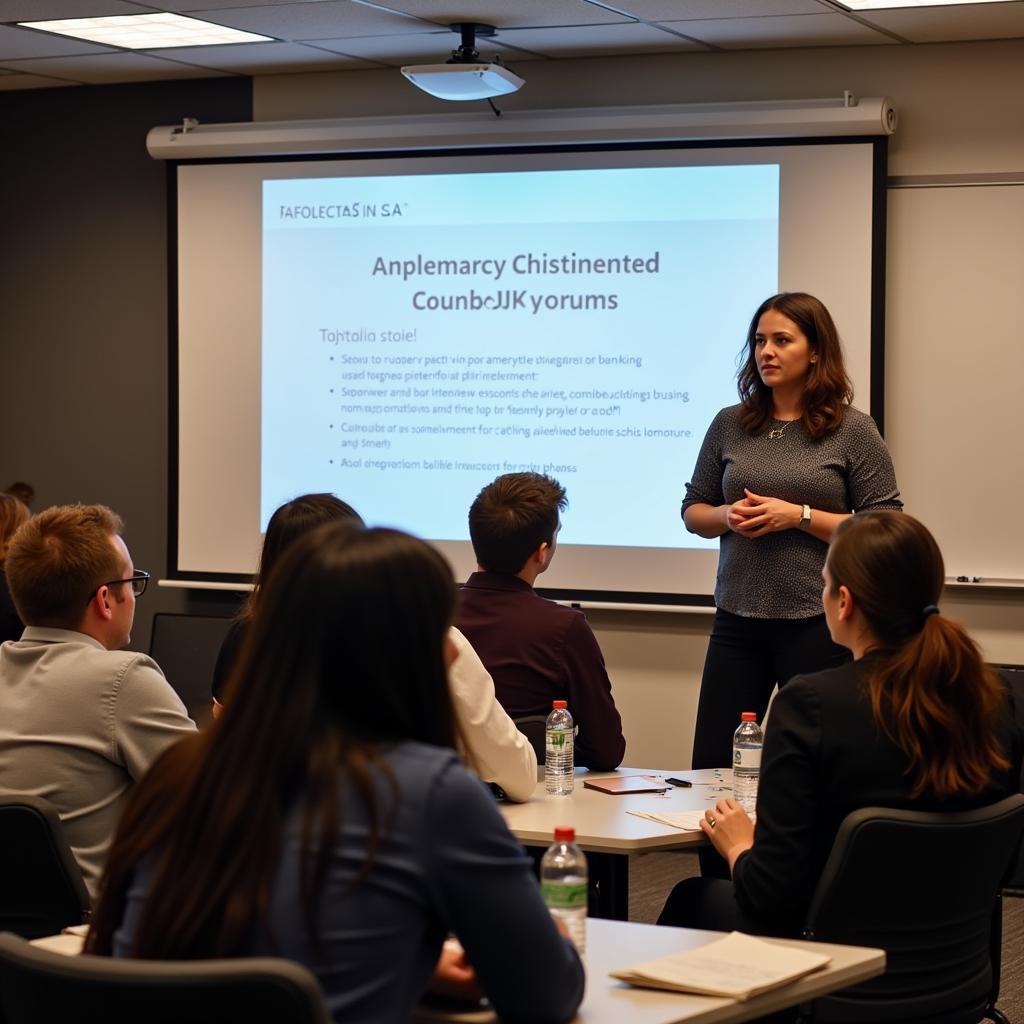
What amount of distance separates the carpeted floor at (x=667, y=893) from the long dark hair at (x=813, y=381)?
1176 mm

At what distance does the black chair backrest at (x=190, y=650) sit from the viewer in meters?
5.87

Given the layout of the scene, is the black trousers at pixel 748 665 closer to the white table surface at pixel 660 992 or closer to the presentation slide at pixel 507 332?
the presentation slide at pixel 507 332

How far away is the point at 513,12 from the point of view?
471cm

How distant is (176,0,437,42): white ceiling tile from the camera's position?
471cm

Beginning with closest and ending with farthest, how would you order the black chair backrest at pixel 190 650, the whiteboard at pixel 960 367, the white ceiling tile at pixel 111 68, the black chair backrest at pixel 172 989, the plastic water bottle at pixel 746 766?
the black chair backrest at pixel 172 989
the plastic water bottle at pixel 746 766
the whiteboard at pixel 960 367
the white ceiling tile at pixel 111 68
the black chair backrest at pixel 190 650

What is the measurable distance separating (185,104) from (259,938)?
5101 millimetres

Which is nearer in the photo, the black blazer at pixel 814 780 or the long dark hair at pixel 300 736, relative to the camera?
the long dark hair at pixel 300 736

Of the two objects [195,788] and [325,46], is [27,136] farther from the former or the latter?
[195,788]

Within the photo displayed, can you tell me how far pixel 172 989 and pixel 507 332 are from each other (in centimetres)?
429

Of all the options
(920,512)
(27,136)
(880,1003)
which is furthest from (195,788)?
(27,136)

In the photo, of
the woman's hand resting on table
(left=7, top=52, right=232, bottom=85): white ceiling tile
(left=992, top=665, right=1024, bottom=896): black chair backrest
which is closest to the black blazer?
the woman's hand resting on table

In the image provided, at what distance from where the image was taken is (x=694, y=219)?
5.23 metres

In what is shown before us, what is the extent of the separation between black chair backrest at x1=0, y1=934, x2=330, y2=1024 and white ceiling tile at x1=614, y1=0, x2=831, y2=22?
3759 millimetres

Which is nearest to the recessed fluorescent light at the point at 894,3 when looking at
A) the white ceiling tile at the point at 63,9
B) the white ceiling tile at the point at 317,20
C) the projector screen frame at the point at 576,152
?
the projector screen frame at the point at 576,152
